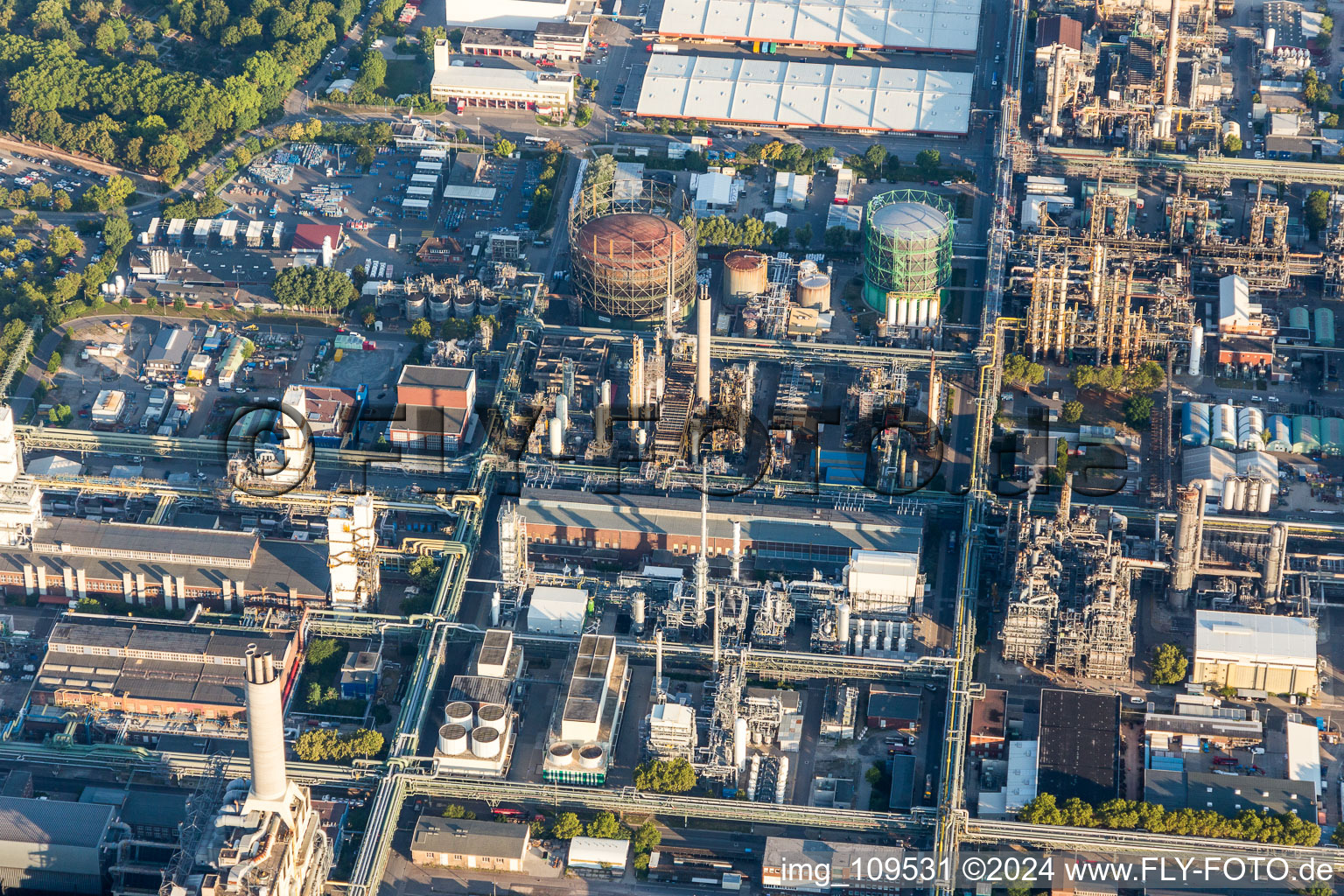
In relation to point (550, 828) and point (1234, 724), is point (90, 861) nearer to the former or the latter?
point (550, 828)

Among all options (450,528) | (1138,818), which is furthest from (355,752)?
(1138,818)

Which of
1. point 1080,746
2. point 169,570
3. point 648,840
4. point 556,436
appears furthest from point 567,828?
point 556,436

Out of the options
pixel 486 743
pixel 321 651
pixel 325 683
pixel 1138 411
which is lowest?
pixel 486 743

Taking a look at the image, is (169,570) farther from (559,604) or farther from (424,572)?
(559,604)

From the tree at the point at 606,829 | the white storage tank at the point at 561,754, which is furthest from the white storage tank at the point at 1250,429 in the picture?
the tree at the point at 606,829

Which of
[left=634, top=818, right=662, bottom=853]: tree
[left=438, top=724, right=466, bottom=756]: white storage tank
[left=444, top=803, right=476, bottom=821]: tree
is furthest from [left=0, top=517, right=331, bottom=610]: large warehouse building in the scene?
[left=634, top=818, right=662, bottom=853]: tree
